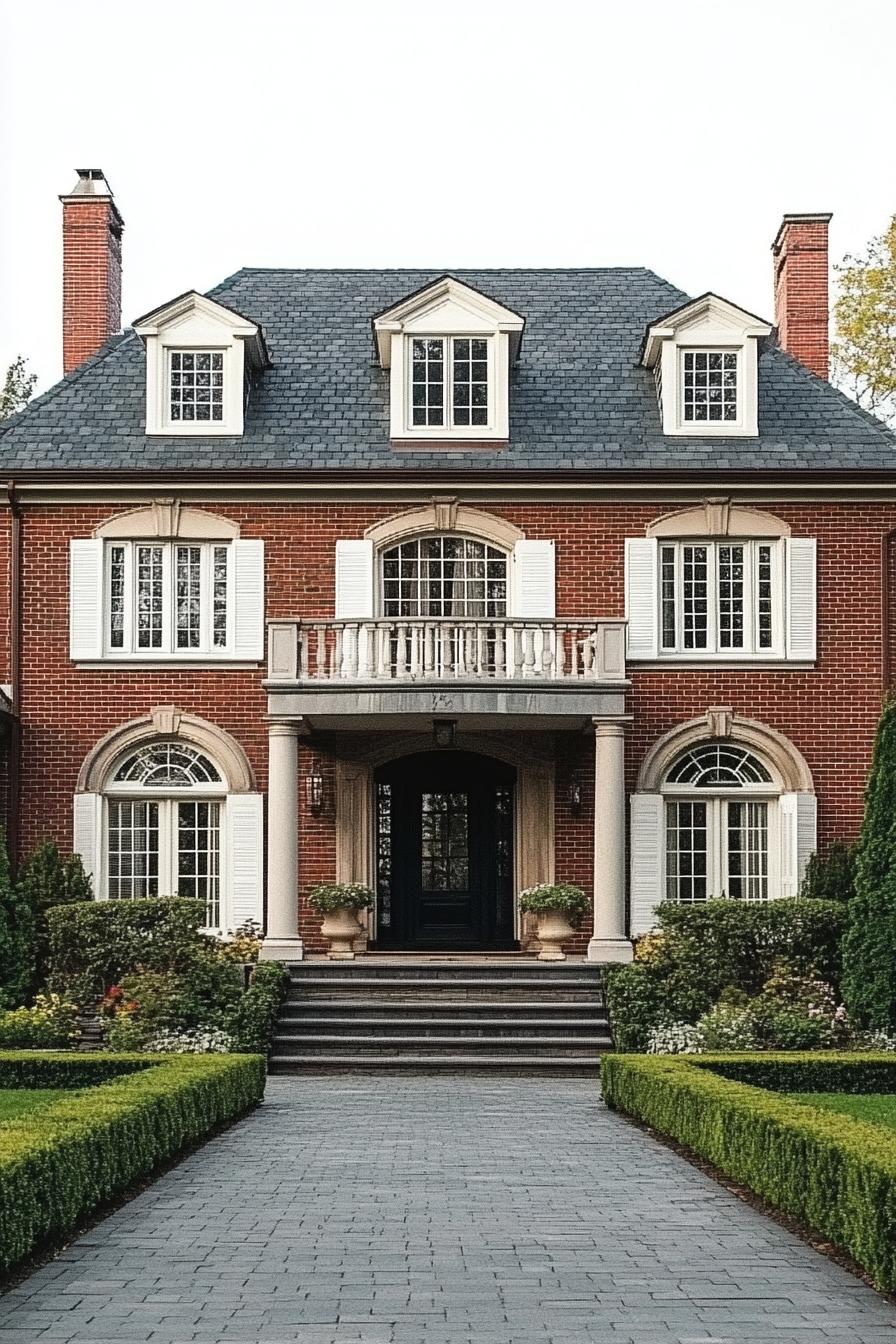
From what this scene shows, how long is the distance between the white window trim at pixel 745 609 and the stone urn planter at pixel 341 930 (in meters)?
5.02

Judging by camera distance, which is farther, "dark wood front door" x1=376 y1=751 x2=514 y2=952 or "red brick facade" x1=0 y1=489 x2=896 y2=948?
"dark wood front door" x1=376 y1=751 x2=514 y2=952

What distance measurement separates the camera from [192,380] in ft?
79.9

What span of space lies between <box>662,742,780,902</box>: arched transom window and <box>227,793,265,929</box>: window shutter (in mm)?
5079

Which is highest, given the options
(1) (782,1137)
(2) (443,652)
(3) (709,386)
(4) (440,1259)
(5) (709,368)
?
(5) (709,368)

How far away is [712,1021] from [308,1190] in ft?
30.1

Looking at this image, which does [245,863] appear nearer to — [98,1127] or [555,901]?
[555,901]

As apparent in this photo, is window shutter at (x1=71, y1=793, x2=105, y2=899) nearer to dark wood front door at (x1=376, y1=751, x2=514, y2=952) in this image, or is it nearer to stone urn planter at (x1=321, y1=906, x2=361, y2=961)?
stone urn planter at (x1=321, y1=906, x2=361, y2=961)

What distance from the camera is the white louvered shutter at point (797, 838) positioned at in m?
23.1

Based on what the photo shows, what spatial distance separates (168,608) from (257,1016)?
6.09 m

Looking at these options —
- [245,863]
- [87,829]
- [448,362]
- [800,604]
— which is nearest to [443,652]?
[245,863]

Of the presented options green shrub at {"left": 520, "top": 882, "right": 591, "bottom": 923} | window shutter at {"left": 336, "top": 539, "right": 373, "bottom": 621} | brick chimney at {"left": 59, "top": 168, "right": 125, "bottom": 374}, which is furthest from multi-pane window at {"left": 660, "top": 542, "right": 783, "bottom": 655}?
brick chimney at {"left": 59, "top": 168, "right": 125, "bottom": 374}

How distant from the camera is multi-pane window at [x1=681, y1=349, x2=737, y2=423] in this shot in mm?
24375

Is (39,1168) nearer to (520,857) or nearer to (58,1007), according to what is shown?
(58,1007)

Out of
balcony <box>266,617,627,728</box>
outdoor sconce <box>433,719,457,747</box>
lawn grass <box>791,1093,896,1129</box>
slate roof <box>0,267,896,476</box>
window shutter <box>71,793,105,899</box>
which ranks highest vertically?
slate roof <box>0,267,896,476</box>
